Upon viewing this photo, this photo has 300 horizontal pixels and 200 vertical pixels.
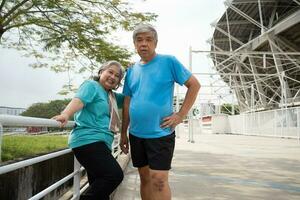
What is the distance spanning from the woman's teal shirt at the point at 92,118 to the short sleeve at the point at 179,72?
0.62 meters

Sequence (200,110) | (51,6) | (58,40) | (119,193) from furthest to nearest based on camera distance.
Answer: (200,110), (58,40), (51,6), (119,193)

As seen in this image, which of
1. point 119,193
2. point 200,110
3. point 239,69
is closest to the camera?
point 119,193

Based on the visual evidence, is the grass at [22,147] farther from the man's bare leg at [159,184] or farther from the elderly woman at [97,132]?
the man's bare leg at [159,184]

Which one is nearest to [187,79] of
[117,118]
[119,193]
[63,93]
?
[117,118]

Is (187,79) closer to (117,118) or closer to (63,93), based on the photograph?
(117,118)

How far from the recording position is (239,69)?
4375 centimetres

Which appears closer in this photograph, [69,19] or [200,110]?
[69,19]

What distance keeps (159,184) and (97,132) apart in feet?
2.14

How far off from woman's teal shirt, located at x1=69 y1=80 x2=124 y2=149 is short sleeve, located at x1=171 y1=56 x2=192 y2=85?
2.03ft

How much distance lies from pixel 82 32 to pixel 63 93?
2718 mm

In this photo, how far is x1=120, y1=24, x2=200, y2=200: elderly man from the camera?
342 centimetres

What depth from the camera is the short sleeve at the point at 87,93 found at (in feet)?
11.0

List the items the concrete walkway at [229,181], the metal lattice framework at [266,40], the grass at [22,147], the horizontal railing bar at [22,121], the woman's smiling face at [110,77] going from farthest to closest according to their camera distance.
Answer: the metal lattice framework at [266,40], the concrete walkway at [229,181], the grass at [22,147], the woman's smiling face at [110,77], the horizontal railing bar at [22,121]

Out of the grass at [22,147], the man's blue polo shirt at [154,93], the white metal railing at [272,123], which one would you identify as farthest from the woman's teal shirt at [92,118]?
the white metal railing at [272,123]
